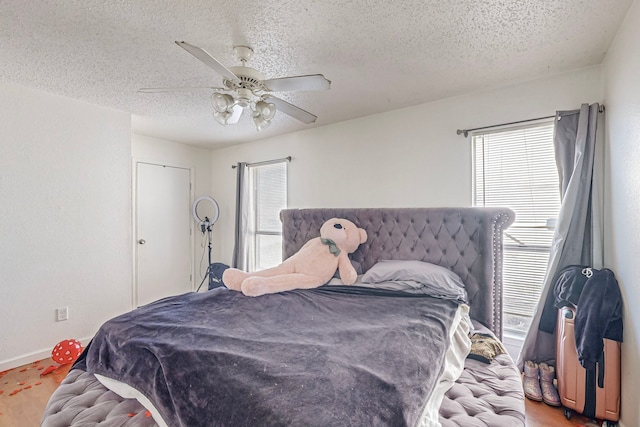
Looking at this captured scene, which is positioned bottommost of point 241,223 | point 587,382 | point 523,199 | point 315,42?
point 587,382

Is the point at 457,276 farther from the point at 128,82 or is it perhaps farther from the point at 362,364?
the point at 128,82

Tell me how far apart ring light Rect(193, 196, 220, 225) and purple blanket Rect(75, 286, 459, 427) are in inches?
108

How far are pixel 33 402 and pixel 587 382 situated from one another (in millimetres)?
3734

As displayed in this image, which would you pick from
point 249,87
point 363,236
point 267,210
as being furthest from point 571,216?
point 267,210

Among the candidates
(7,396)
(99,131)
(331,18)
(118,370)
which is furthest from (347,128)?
(7,396)

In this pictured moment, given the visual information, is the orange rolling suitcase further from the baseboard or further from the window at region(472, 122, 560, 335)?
the baseboard

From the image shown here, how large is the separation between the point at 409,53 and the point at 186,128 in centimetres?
286

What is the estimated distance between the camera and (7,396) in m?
2.18

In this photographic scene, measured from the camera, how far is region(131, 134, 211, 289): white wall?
408 centimetres

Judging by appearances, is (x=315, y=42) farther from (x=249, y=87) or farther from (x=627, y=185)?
(x=627, y=185)

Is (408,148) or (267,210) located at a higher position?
(408,148)

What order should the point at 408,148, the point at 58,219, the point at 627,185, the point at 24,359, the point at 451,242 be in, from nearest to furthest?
the point at 627,185 < the point at 451,242 < the point at 24,359 < the point at 58,219 < the point at 408,148

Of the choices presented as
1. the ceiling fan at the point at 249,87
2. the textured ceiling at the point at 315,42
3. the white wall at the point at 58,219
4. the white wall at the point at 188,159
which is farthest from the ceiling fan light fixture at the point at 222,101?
the white wall at the point at 188,159

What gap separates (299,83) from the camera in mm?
1775
